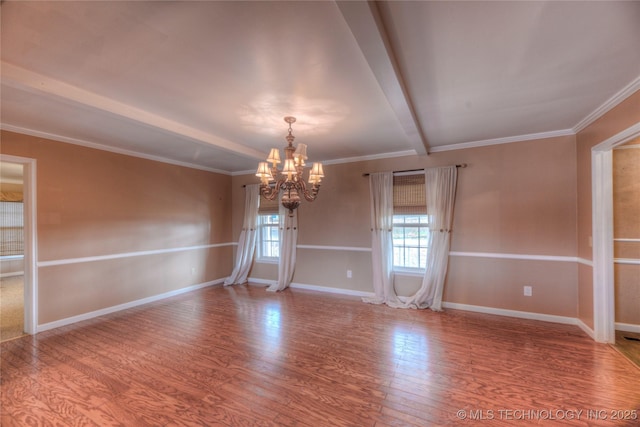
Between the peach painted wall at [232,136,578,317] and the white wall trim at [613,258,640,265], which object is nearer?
the white wall trim at [613,258,640,265]

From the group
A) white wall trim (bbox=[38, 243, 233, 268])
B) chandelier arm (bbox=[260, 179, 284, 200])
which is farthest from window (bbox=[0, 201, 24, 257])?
chandelier arm (bbox=[260, 179, 284, 200])

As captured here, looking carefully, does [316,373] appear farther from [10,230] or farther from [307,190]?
[10,230]

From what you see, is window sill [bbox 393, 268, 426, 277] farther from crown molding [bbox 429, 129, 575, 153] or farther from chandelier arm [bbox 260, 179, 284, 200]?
chandelier arm [bbox 260, 179, 284, 200]

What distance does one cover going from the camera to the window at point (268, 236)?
5.88 meters

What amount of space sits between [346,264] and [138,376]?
3.35 meters

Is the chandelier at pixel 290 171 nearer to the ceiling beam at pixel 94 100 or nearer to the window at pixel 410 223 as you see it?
the ceiling beam at pixel 94 100

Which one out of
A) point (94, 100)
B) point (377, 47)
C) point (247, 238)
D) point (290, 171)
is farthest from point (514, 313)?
point (94, 100)

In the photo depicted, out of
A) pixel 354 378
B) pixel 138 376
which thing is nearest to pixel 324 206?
pixel 354 378

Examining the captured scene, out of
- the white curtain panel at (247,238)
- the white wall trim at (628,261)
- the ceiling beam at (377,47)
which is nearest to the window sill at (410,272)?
the white wall trim at (628,261)

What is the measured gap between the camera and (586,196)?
324cm

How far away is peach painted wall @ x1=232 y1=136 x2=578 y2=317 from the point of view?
3572 millimetres

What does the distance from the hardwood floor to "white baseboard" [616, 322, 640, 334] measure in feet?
1.95

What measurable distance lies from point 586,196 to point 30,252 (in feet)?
22.4

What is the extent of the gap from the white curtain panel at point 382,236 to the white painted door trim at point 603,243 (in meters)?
2.37
